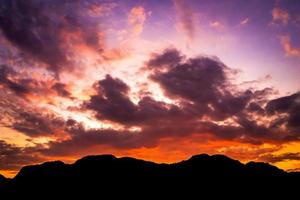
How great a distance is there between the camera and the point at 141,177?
536ft

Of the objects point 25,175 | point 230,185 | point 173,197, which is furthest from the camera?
point 25,175

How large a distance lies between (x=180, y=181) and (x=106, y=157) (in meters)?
40.1

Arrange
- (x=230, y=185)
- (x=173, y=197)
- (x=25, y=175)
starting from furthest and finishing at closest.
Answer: (x=25, y=175) → (x=230, y=185) → (x=173, y=197)

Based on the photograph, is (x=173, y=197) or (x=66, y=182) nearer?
(x=173, y=197)

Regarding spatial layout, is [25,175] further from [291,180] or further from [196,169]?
[291,180]

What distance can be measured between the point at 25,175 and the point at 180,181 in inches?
2982

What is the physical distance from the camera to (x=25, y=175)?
16650 cm

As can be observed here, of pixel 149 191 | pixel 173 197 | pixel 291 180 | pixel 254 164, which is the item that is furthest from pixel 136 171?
pixel 291 180

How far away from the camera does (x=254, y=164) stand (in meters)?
174

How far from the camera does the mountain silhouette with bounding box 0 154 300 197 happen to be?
154000 mm

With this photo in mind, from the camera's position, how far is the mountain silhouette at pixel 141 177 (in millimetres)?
154000

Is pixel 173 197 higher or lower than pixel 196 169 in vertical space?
lower

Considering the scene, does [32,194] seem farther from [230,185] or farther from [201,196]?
[230,185]

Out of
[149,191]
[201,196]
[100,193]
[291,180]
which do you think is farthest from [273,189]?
[100,193]
